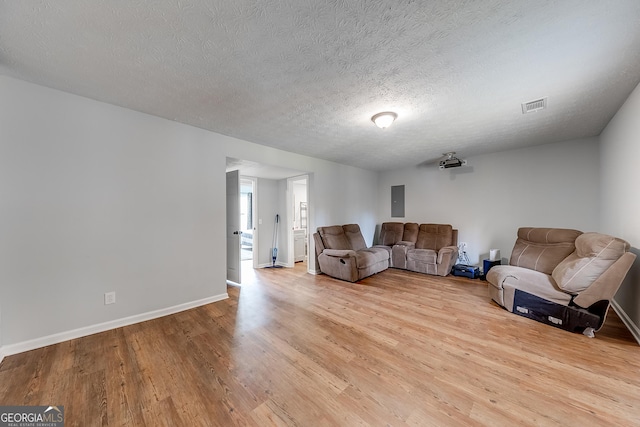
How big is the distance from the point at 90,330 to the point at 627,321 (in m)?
5.75

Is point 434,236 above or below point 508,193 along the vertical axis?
below

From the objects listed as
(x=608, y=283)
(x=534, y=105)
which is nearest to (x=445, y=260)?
(x=608, y=283)

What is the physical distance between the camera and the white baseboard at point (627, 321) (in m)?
2.19

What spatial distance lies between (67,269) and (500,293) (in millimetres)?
4941

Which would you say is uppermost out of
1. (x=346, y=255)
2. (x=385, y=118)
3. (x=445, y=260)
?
(x=385, y=118)

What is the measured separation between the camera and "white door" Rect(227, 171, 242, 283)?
Answer: 3977 millimetres

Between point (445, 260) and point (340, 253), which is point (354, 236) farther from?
point (445, 260)

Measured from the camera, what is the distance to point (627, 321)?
8.04ft

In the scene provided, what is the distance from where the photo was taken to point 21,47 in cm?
165

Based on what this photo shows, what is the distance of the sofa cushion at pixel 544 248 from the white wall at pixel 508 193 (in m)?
0.94

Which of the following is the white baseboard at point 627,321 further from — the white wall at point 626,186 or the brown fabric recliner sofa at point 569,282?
the brown fabric recliner sofa at point 569,282

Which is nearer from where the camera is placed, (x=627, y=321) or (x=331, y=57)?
(x=331, y=57)

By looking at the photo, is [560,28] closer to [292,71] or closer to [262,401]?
[292,71]

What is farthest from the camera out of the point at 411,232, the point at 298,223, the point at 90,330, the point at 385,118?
the point at 298,223
